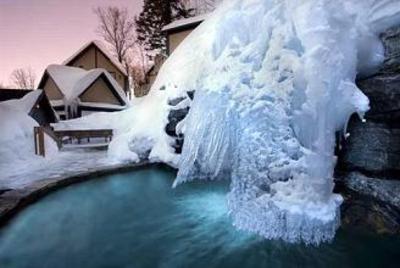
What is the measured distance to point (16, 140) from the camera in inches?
346

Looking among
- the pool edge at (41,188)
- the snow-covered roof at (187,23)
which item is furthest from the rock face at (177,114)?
the snow-covered roof at (187,23)

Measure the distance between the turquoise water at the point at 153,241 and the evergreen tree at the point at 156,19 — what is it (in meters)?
21.6

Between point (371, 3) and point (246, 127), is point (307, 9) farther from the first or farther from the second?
point (246, 127)

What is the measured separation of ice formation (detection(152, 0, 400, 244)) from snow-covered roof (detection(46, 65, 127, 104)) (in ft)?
48.6

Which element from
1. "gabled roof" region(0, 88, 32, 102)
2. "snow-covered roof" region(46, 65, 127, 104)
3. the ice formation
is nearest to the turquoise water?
the ice formation

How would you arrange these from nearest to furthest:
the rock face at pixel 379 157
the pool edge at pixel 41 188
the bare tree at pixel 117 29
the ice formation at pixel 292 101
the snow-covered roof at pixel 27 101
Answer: the ice formation at pixel 292 101 < the rock face at pixel 379 157 < the pool edge at pixel 41 188 < the snow-covered roof at pixel 27 101 < the bare tree at pixel 117 29

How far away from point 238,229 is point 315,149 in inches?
55.7

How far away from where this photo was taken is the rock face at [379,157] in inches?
149

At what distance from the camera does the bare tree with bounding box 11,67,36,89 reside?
133 feet

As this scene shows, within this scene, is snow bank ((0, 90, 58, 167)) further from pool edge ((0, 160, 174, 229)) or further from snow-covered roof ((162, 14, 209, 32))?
snow-covered roof ((162, 14, 209, 32))

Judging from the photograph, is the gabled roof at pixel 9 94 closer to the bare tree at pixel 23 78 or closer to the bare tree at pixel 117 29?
the bare tree at pixel 117 29

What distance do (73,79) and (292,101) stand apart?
17.1 metres

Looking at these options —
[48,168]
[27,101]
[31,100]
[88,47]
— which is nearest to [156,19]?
[88,47]

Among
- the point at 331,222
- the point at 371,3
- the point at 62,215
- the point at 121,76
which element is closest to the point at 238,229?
the point at 331,222
